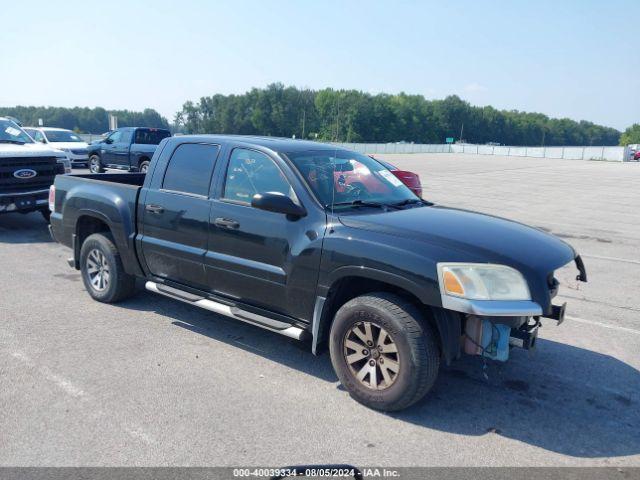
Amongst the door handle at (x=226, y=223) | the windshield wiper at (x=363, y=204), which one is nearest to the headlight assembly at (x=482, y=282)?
the windshield wiper at (x=363, y=204)

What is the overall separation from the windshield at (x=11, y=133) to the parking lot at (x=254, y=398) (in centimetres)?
527

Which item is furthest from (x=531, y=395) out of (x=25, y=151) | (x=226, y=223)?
(x=25, y=151)

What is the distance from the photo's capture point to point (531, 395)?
13.3ft

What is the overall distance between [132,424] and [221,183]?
6.85ft

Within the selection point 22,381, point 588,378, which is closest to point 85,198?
point 22,381

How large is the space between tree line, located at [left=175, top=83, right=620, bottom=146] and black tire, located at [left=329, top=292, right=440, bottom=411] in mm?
100118

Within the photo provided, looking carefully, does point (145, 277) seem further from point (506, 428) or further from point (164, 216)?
point (506, 428)

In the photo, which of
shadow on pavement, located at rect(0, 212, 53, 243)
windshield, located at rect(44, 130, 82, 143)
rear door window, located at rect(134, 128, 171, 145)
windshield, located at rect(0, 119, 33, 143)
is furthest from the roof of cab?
windshield, located at rect(44, 130, 82, 143)

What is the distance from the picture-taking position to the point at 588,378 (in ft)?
14.3

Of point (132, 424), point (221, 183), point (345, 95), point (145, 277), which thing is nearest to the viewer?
point (132, 424)

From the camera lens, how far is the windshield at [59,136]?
21.4 m

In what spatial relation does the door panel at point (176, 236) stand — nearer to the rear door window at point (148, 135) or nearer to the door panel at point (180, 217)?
the door panel at point (180, 217)

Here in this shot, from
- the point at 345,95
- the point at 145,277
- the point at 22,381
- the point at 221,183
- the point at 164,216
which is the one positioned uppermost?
the point at 345,95

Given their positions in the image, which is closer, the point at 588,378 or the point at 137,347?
the point at 588,378
